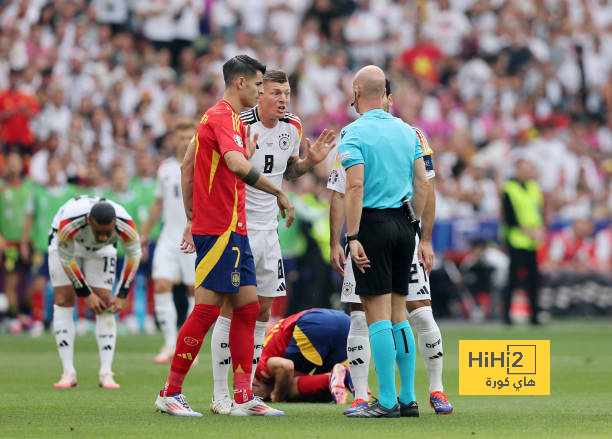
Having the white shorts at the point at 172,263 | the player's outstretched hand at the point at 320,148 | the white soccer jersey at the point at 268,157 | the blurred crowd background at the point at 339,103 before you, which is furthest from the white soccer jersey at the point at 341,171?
the blurred crowd background at the point at 339,103

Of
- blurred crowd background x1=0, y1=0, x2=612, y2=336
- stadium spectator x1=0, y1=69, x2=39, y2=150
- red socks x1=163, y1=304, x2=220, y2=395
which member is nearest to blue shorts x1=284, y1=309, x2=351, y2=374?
red socks x1=163, y1=304, x2=220, y2=395

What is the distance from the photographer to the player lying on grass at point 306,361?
10172 mm

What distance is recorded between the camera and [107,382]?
1132cm

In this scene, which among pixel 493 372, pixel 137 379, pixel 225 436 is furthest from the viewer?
pixel 137 379

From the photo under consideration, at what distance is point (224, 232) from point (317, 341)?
225 cm

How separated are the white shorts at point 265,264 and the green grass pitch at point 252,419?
1.02 m

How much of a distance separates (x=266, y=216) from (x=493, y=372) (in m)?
2.37

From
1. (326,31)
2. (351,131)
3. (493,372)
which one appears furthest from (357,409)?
(326,31)

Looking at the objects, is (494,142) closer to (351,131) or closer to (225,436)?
(351,131)

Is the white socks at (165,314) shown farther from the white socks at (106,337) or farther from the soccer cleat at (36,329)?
the soccer cleat at (36,329)

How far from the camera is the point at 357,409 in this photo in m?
8.63

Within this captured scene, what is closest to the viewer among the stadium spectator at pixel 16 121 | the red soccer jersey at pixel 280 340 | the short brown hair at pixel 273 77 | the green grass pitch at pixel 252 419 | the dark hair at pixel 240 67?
the green grass pitch at pixel 252 419

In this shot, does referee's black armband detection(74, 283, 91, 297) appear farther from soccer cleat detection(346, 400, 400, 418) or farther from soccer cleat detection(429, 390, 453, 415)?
soccer cleat detection(429, 390, 453, 415)

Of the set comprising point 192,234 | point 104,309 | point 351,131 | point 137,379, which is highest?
point 351,131
